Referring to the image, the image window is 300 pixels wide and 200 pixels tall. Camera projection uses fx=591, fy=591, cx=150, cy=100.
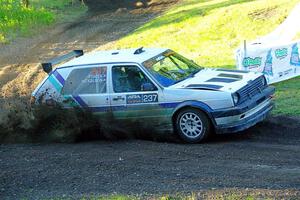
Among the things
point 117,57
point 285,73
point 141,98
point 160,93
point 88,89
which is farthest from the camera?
point 285,73

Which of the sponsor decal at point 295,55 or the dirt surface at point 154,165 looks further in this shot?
the sponsor decal at point 295,55

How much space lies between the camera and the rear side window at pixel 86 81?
10.8 metres

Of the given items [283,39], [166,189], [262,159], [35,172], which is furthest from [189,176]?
[283,39]

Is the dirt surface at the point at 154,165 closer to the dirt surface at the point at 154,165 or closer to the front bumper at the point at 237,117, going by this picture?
the dirt surface at the point at 154,165

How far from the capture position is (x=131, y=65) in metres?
10.6

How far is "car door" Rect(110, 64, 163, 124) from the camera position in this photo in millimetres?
10328

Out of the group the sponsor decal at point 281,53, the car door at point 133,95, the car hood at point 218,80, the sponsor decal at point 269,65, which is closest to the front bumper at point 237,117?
the car hood at point 218,80

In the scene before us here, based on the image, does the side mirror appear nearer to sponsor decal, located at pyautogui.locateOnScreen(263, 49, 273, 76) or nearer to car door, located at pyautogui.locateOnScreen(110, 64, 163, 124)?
car door, located at pyautogui.locateOnScreen(110, 64, 163, 124)

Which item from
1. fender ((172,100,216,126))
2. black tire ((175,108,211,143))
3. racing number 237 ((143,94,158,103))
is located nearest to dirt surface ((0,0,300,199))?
black tire ((175,108,211,143))

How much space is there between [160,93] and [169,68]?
83 centimetres

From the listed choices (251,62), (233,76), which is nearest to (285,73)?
(251,62)

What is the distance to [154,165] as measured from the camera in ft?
27.9

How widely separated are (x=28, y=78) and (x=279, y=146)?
1057cm

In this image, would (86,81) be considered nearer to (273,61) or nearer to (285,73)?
(273,61)
